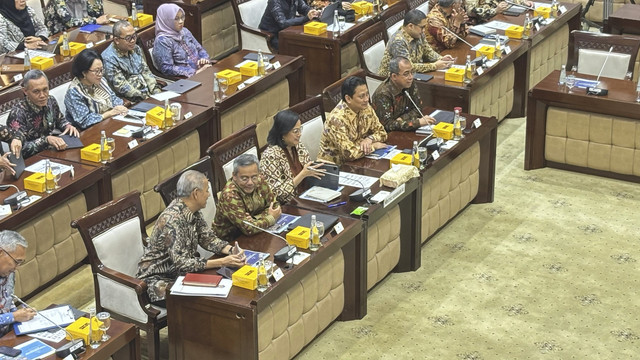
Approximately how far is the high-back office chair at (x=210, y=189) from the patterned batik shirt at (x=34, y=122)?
1330 millimetres

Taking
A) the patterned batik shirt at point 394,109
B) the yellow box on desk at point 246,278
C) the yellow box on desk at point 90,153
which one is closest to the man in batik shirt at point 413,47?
the patterned batik shirt at point 394,109

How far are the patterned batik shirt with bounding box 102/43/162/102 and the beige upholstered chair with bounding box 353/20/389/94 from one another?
167 cm

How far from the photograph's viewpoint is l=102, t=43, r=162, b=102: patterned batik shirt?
8.16 metres

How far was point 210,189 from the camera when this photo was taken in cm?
634

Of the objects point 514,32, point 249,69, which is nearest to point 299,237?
point 249,69

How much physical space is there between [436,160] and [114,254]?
2267mm

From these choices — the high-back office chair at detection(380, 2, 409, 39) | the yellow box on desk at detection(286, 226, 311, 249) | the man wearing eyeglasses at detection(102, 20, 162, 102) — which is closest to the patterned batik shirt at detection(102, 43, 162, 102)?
the man wearing eyeglasses at detection(102, 20, 162, 102)

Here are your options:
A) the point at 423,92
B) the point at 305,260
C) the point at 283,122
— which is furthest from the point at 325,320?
the point at 423,92

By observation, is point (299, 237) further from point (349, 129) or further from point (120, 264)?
point (349, 129)

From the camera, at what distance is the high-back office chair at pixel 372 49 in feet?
28.3

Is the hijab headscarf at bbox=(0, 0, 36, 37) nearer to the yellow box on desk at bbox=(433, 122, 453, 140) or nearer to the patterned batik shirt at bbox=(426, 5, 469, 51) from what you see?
the patterned batik shirt at bbox=(426, 5, 469, 51)

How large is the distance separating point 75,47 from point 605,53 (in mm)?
4333

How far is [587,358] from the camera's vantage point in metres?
6.00

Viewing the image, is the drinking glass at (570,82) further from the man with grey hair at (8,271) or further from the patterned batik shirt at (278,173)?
the man with grey hair at (8,271)
